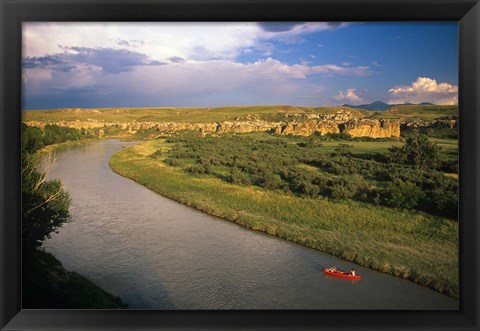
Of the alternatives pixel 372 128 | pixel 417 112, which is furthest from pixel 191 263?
pixel 417 112

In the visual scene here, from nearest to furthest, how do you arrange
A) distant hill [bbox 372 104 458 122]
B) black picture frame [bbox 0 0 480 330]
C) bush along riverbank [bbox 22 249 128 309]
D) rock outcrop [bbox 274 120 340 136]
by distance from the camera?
black picture frame [bbox 0 0 480 330]
bush along riverbank [bbox 22 249 128 309]
distant hill [bbox 372 104 458 122]
rock outcrop [bbox 274 120 340 136]

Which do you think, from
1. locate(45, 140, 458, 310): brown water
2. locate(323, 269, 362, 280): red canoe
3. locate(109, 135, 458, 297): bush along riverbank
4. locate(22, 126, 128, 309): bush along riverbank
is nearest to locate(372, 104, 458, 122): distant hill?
locate(109, 135, 458, 297): bush along riverbank

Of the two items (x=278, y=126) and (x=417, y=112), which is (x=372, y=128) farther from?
(x=278, y=126)

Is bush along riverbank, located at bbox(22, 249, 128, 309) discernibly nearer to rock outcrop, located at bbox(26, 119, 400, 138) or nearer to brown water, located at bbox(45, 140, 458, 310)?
brown water, located at bbox(45, 140, 458, 310)

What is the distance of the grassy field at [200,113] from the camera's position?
4.31 m

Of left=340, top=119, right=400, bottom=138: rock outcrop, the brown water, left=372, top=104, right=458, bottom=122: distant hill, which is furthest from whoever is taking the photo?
left=340, top=119, right=400, bottom=138: rock outcrop

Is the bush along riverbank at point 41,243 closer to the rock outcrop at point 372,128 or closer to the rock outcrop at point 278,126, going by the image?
the rock outcrop at point 278,126

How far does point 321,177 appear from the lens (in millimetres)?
4719

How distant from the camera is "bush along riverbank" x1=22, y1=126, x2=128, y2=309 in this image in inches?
132

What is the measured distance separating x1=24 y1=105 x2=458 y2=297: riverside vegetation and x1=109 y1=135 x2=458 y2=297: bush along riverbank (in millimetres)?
14

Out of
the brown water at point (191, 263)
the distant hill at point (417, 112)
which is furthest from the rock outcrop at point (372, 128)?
the brown water at point (191, 263)
